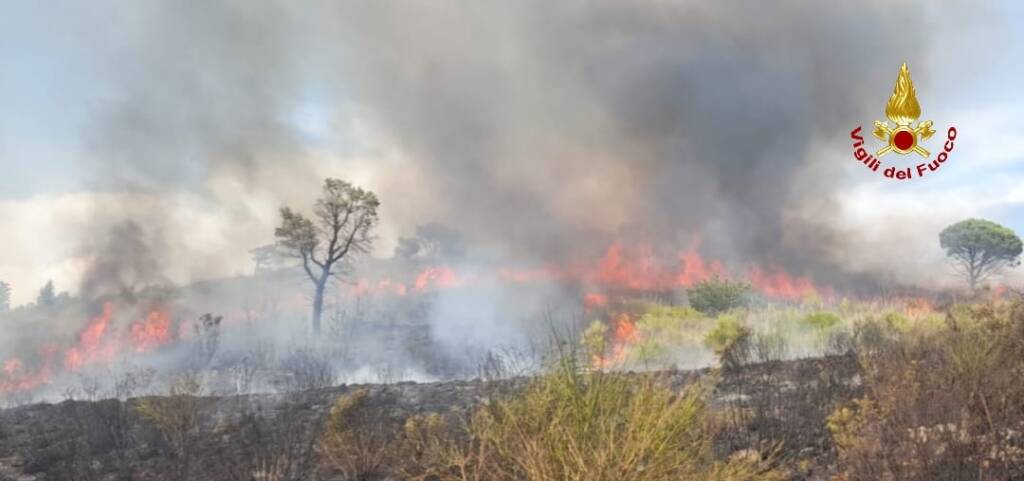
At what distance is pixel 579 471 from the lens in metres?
4.23

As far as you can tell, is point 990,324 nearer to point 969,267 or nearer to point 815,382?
point 815,382

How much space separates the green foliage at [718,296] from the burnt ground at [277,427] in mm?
22799

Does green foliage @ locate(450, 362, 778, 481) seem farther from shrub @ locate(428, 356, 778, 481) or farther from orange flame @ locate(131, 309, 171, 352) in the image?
orange flame @ locate(131, 309, 171, 352)

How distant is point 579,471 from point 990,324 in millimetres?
9403

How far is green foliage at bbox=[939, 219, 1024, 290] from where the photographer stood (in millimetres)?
52438

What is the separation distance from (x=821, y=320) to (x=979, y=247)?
4160cm

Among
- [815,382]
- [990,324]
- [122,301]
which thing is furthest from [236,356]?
[990,324]

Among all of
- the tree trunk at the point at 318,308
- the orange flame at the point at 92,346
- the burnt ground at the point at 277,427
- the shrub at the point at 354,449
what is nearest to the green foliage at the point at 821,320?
the burnt ground at the point at 277,427

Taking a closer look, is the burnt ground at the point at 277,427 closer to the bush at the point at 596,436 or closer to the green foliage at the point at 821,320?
the bush at the point at 596,436

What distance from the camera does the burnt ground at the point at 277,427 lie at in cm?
837

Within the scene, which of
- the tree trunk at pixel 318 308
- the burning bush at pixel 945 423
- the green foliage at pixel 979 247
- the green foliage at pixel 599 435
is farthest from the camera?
the green foliage at pixel 979 247

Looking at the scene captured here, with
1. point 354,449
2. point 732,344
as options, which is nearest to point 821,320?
point 732,344

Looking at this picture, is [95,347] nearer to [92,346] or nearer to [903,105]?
[92,346]

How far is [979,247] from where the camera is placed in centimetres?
5369
